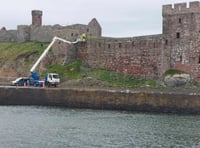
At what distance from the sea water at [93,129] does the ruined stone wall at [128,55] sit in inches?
332

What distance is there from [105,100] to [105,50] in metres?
10.2

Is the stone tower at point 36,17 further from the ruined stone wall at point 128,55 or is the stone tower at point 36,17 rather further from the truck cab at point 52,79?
the truck cab at point 52,79

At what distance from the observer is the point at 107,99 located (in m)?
46.2

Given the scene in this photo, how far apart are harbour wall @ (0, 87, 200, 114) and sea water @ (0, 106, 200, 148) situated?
128 centimetres

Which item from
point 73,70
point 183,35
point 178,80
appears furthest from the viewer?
point 73,70

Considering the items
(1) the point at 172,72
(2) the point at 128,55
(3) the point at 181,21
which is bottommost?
(1) the point at 172,72

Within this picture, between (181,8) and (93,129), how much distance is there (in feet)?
62.4

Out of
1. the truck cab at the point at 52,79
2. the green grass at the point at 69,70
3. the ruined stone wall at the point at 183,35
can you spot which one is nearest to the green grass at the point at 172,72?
the ruined stone wall at the point at 183,35

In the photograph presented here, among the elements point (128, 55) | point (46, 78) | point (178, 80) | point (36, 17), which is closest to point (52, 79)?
point (46, 78)

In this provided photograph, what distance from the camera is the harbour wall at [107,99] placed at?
4338cm

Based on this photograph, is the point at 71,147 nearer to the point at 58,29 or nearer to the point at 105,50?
the point at 105,50

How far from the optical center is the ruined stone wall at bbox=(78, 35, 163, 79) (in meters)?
51.6

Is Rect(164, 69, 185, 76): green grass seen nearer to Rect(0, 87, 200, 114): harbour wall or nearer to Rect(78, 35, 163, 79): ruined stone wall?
Rect(78, 35, 163, 79): ruined stone wall

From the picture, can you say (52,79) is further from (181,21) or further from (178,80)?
(181,21)
